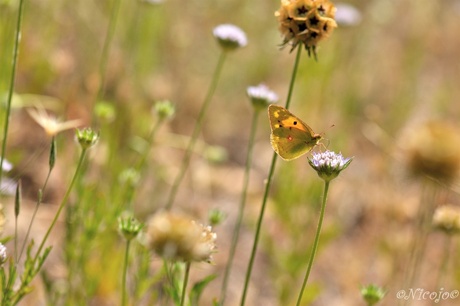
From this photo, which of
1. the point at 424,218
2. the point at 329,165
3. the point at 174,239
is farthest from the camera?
the point at 424,218

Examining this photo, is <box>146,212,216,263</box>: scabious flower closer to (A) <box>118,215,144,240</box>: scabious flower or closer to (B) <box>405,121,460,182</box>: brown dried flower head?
(A) <box>118,215,144,240</box>: scabious flower

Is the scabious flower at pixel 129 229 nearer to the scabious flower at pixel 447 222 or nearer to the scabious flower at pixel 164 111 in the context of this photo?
the scabious flower at pixel 164 111

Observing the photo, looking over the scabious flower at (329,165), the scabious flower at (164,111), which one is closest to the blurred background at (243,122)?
the scabious flower at (164,111)

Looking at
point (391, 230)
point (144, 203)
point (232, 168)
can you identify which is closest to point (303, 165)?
point (232, 168)

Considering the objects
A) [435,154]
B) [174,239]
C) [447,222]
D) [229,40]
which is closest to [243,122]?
[229,40]

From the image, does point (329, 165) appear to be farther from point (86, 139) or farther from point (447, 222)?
point (447, 222)

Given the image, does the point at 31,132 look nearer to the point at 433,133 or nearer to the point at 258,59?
the point at 258,59
